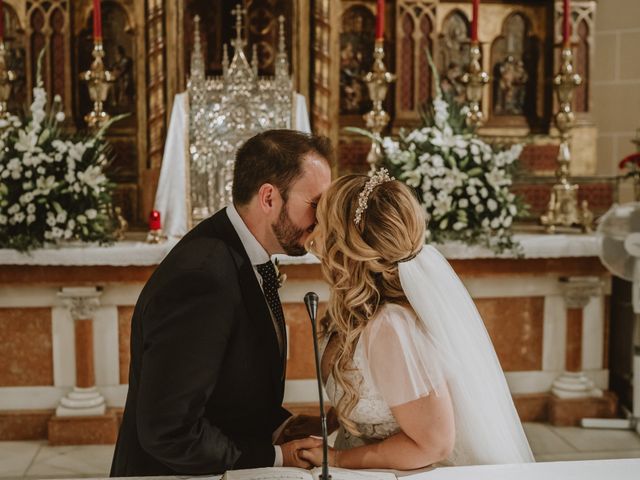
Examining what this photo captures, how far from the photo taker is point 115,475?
2625 mm

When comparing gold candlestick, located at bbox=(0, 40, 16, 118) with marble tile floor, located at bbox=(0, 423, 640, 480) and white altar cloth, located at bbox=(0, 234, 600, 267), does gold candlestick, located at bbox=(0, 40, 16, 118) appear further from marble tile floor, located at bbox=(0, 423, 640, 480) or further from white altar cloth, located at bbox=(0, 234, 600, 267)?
marble tile floor, located at bbox=(0, 423, 640, 480)

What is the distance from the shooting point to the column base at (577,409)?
17.5 feet

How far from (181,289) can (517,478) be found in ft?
3.46

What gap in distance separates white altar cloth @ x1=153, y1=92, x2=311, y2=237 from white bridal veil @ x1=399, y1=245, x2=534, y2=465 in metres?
2.96

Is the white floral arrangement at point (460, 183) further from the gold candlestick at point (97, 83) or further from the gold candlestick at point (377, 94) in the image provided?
the gold candlestick at point (97, 83)

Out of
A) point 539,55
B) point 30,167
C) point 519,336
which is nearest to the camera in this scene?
point 30,167

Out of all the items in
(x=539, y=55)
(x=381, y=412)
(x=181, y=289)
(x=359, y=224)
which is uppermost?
(x=539, y=55)

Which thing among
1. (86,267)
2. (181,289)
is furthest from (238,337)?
(86,267)

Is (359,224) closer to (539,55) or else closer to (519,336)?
(519,336)

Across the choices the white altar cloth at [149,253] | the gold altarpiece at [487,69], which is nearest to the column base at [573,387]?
the white altar cloth at [149,253]

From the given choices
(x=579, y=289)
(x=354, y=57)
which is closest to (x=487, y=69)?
(x=354, y=57)

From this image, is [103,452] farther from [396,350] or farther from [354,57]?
[354,57]

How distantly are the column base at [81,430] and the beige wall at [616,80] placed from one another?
4.73m

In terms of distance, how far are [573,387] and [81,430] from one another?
129 inches
